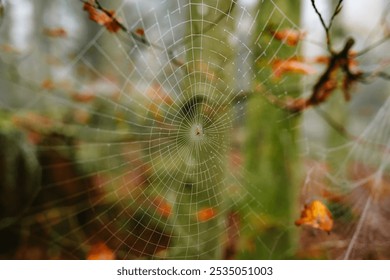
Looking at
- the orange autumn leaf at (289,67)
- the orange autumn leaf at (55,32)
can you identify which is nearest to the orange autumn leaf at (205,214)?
the orange autumn leaf at (289,67)

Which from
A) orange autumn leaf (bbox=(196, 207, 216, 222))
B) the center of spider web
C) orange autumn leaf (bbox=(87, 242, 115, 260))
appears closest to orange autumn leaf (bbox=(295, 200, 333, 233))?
orange autumn leaf (bbox=(196, 207, 216, 222))

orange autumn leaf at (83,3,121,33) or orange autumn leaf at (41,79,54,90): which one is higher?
orange autumn leaf at (41,79,54,90)

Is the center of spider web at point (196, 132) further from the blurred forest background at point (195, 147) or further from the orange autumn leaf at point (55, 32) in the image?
the orange autumn leaf at point (55, 32)

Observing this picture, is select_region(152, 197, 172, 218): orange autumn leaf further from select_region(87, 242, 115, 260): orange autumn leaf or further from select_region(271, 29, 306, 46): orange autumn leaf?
select_region(271, 29, 306, 46): orange autumn leaf

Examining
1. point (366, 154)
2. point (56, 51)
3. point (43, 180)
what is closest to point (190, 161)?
point (43, 180)

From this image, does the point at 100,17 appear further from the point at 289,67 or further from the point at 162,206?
the point at 162,206

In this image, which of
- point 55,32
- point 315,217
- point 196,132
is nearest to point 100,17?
point 196,132
